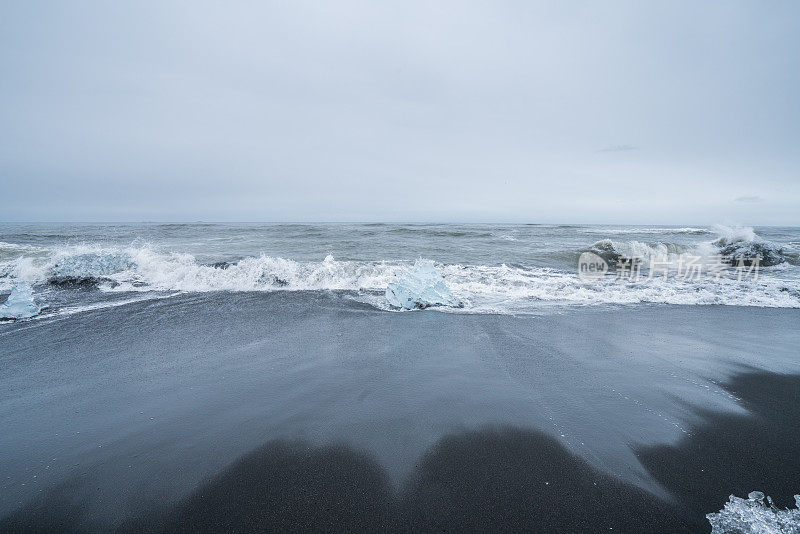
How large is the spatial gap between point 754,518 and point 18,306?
9.30 m

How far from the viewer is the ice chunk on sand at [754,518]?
1864mm

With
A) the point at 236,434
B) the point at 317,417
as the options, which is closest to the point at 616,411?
the point at 317,417

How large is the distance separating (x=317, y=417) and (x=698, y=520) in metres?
2.70

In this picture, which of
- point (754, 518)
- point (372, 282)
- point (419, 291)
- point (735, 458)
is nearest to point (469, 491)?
point (754, 518)

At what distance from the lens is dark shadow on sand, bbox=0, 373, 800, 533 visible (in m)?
1.93

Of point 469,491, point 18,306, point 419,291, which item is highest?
point 419,291

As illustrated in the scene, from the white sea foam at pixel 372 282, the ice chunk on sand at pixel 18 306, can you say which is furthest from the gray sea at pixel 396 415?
the white sea foam at pixel 372 282

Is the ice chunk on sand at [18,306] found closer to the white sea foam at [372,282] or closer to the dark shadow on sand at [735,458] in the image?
the white sea foam at [372,282]

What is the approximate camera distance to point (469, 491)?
7.00 feet

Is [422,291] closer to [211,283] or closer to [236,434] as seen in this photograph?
[236,434]

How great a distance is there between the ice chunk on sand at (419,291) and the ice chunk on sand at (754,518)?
14.7ft

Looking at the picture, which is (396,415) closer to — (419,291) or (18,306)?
(419,291)

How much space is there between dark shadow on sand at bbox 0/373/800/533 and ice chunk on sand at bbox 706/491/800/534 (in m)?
0.05

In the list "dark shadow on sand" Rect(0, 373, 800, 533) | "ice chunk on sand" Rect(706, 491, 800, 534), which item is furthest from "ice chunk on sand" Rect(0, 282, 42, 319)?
"ice chunk on sand" Rect(706, 491, 800, 534)
